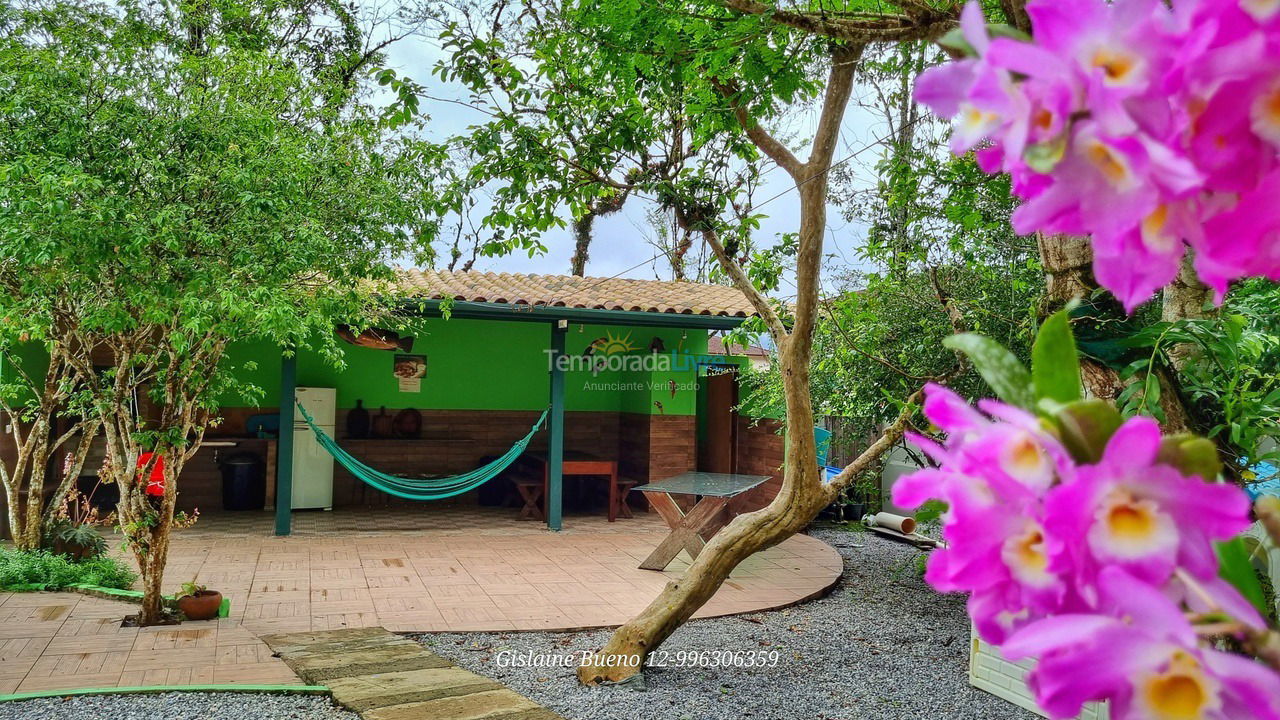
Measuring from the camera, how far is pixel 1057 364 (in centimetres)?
42

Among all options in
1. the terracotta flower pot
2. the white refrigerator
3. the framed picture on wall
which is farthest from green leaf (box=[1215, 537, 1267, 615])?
the framed picture on wall

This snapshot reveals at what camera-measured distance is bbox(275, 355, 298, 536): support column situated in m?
6.84

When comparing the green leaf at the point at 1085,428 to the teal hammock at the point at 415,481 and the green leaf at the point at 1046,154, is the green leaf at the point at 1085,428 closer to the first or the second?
the green leaf at the point at 1046,154

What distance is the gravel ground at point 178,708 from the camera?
9.73ft

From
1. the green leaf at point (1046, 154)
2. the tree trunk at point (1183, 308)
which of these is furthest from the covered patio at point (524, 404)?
the green leaf at point (1046, 154)

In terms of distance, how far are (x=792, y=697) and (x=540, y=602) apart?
1.86 metres

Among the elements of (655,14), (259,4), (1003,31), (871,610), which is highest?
(259,4)

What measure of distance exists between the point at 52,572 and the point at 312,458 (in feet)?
10.3

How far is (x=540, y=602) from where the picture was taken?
5.04m

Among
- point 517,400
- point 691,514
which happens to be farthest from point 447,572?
point 517,400

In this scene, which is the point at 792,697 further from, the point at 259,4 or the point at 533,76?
the point at 259,4

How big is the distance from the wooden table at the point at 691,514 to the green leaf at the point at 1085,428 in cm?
508

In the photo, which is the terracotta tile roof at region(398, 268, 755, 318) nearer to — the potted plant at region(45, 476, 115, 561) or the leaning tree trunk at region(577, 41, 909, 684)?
the potted plant at region(45, 476, 115, 561)

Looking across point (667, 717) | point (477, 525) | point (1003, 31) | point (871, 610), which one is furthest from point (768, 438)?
point (1003, 31)
